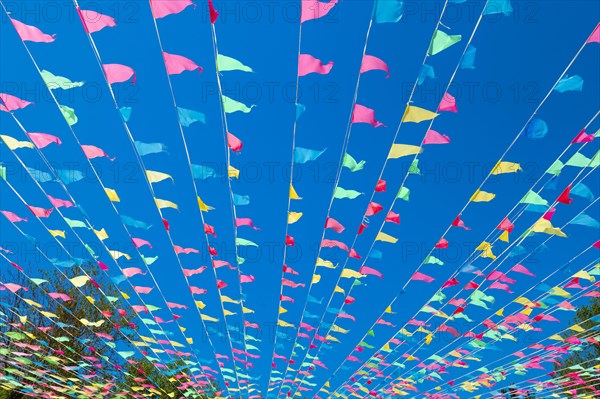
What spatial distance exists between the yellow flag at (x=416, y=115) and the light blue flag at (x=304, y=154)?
93 centimetres

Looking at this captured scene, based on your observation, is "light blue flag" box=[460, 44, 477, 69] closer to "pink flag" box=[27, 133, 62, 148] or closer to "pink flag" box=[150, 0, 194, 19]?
"pink flag" box=[150, 0, 194, 19]

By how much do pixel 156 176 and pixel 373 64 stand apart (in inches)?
103

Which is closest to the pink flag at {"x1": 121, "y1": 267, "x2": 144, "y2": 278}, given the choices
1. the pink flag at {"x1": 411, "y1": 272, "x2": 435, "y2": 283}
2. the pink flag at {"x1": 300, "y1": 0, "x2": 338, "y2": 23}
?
the pink flag at {"x1": 411, "y1": 272, "x2": 435, "y2": 283}

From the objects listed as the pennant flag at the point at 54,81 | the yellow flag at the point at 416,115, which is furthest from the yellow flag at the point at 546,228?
the pennant flag at the point at 54,81

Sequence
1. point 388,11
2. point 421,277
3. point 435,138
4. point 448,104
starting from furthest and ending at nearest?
point 421,277
point 435,138
point 448,104
point 388,11

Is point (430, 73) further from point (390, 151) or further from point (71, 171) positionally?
point (71, 171)

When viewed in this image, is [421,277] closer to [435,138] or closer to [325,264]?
[325,264]

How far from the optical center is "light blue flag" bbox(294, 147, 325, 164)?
15.0 ft

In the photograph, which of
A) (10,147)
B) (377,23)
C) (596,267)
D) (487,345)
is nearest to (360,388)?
(487,345)

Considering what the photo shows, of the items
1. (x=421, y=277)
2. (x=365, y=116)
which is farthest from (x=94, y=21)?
(x=421, y=277)

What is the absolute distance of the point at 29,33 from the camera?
353 cm

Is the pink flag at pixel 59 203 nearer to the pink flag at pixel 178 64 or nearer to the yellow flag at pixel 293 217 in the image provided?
the yellow flag at pixel 293 217

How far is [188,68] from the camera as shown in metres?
3.71

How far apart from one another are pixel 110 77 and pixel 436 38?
2.45 metres
